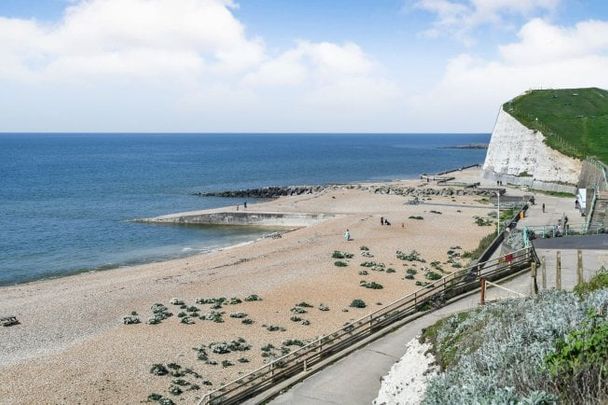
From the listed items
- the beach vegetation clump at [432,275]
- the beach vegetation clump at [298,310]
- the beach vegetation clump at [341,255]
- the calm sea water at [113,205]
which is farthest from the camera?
the calm sea water at [113,205]

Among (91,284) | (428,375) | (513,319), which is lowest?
(91,284)

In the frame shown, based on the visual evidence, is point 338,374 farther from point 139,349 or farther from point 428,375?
point 139,349

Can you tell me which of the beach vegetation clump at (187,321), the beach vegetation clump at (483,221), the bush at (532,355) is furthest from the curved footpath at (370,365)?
the beach vegetation clump at (483,221)

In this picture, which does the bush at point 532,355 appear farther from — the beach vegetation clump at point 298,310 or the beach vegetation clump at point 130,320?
the beach vegetation clump at point 130,320

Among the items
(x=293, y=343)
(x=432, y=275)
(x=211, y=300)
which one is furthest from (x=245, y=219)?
(x=293, y=343)

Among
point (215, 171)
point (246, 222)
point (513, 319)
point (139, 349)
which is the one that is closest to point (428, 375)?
point (513, 319)
